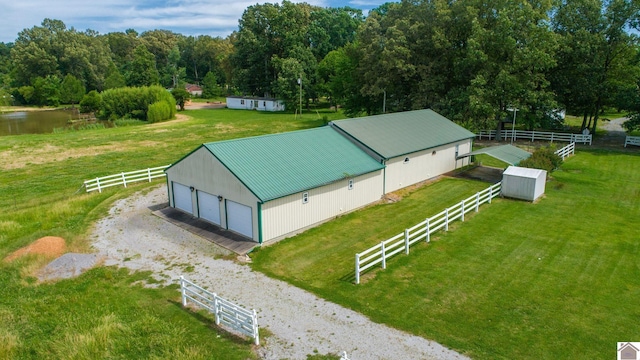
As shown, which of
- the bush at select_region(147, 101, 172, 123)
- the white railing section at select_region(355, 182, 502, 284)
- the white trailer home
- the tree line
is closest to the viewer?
the white railing section at select_region(355, 182, 502, 284)

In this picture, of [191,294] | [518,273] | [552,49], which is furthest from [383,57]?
[191,294]

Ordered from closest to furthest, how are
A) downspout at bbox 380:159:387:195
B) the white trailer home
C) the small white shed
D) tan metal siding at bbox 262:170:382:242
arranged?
tan metal siding at bbox 262:170:382:242 → the small white shed → downspout at bbox 380:159:387:195 → the white trailer home

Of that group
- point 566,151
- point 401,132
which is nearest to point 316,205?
point 401,132

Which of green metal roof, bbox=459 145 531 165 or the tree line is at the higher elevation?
the tree line

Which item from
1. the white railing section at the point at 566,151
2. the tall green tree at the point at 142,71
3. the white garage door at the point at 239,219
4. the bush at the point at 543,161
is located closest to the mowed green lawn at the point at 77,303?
the white garage door at the point at 239,219

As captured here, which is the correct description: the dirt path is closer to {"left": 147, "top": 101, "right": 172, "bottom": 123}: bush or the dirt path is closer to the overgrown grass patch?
the overgrown grass patch

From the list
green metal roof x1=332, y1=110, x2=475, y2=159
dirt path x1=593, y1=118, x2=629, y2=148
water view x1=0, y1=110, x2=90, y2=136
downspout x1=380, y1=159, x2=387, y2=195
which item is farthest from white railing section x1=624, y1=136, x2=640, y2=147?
water view x1=0, y1=110, x2=90, y2=136

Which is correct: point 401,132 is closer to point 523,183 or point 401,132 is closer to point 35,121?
point 523,183
